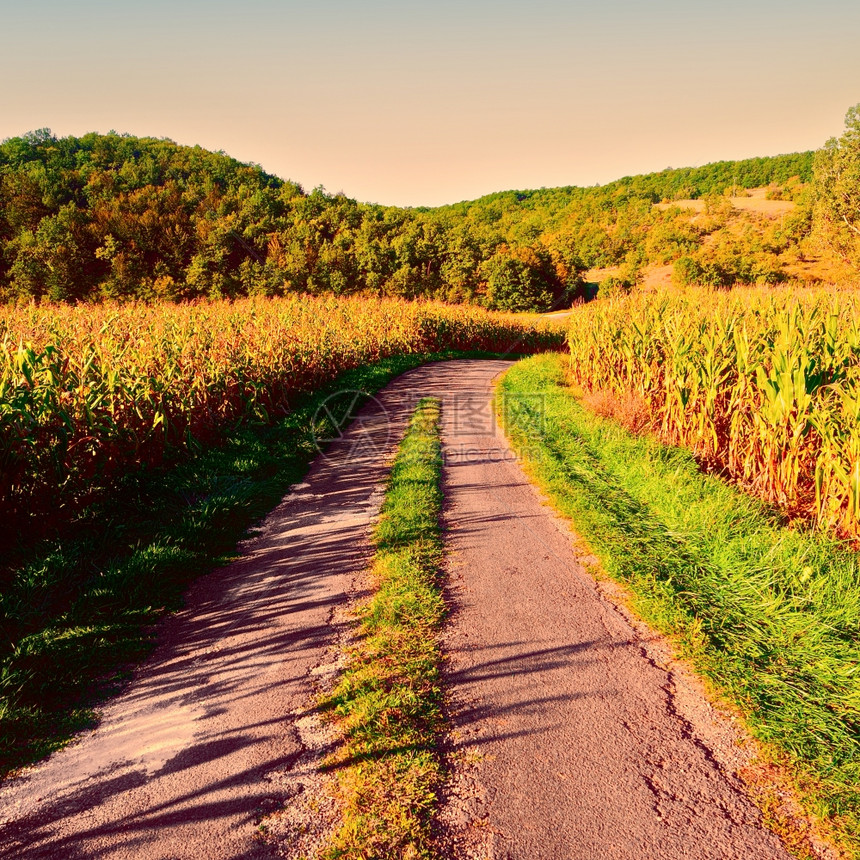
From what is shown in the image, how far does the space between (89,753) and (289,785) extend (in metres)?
1.12

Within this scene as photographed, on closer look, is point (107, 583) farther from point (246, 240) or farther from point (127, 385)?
point (246, 240)

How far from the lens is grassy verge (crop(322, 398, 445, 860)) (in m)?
2.18

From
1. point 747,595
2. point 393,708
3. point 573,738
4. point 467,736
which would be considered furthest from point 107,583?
point 747,595

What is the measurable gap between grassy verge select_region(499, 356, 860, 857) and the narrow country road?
305mm

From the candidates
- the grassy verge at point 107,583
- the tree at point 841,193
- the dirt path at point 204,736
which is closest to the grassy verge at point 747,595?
the dirt path at point 204,736

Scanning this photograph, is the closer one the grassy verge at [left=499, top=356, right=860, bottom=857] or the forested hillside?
the grassy verge at [left=499, top=356, right=860, bottom=857]

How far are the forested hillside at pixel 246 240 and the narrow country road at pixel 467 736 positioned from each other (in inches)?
1333

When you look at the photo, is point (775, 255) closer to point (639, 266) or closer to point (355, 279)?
point (639, 266)

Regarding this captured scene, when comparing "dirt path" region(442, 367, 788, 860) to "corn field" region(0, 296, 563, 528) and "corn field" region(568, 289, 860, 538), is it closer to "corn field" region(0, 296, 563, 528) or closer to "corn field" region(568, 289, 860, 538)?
"corn field" region(568, 289, 860, 538)

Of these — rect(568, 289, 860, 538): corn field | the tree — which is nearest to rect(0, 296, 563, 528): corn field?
rect(568, 289, 860, 538): corn field

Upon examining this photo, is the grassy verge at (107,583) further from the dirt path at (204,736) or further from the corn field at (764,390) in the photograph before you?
the corn field at (764,390)

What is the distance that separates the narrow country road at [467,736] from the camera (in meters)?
2.18

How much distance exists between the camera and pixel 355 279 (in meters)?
54.8

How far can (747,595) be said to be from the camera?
3996 mm
